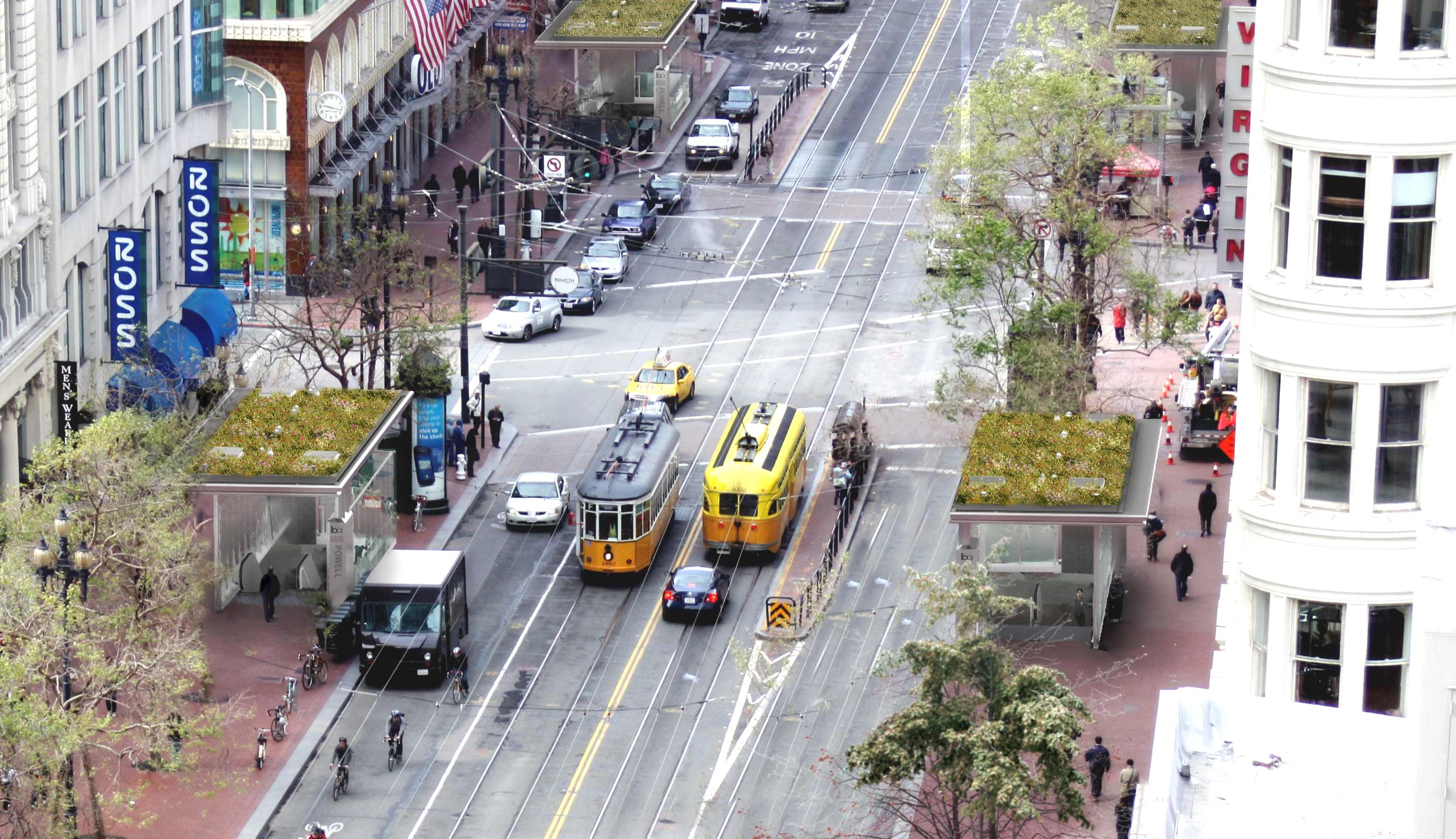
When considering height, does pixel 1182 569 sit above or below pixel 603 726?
above

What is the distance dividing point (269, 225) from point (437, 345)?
69.8ft

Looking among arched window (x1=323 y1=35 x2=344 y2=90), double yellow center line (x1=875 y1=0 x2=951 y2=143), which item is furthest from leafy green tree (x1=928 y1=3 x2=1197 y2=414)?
double yellow center line (x1=875 y1=0 x2=951 y2=143)

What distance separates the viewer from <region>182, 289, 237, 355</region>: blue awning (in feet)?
236

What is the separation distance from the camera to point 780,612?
56.7 metres

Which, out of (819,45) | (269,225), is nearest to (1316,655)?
(269,225)

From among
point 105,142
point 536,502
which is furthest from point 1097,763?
point 105,142

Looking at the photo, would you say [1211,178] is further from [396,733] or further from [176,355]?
[396,733]

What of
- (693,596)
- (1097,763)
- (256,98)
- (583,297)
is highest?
(256,98)

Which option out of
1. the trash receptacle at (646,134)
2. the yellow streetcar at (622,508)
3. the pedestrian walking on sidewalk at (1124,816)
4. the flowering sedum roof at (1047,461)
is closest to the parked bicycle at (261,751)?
the yellow streetcar at (622,508)

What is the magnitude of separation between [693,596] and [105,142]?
21950 millimetres

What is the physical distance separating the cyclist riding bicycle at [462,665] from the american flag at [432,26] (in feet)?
117

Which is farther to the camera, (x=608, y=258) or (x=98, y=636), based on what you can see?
(x=608, y=258)

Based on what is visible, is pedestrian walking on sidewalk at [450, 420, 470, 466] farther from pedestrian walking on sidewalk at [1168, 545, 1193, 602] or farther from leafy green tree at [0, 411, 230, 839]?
pedestrian walking on sidewalk at [1168, 545, 1193, 602]

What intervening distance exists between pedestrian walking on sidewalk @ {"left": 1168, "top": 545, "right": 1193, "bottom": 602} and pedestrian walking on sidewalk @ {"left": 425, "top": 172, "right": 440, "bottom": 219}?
43926mm
